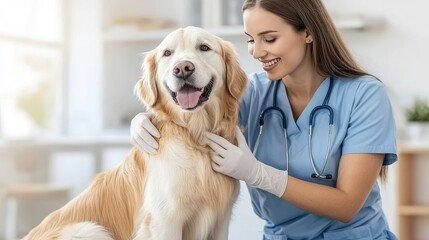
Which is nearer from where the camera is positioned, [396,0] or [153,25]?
[396,0]

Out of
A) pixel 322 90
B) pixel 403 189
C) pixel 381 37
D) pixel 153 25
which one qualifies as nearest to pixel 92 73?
pixel 153 25

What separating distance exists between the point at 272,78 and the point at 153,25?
9.33 feet


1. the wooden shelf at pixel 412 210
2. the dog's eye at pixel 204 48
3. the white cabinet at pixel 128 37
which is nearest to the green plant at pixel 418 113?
the wooden shelf at pixel 412 210

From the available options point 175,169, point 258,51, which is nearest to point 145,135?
point 175,169

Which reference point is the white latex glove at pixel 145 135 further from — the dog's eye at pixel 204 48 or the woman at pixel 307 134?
the dog's eye at pixel 204 48

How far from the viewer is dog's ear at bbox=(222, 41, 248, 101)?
1.73 m

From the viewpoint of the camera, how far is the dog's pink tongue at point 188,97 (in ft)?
5.36

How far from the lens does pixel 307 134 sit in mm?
1833

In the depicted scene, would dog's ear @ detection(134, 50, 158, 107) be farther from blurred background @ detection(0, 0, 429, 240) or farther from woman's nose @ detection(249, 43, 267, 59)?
blurred background @ detection(0, 0, 429, 240)

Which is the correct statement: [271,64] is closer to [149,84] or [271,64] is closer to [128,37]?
[149,84]

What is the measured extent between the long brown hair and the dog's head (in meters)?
0.17

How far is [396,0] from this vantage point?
12.1 feet

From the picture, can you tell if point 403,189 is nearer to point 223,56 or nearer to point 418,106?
point 418,106

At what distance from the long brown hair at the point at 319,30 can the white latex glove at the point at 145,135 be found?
0.43m
